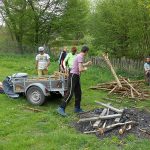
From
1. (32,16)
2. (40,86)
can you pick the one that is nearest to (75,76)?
(40,86)

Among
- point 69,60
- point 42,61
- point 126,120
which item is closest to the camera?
point 126,120

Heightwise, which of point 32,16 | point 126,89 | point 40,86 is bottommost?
point 126,89

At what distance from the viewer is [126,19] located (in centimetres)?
1969

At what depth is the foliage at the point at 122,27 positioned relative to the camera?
19000 millimetres

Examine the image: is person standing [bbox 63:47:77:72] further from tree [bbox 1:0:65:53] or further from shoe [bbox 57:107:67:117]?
tree [bbox 1:0:65:53]

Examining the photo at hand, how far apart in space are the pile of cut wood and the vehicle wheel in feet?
11.8

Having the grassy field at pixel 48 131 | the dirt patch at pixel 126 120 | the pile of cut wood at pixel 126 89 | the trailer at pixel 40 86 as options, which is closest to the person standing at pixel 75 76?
the grassy field at pixel 48 131

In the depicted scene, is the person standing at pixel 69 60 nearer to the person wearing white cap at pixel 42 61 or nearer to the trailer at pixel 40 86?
the trailer at pixel 40 86

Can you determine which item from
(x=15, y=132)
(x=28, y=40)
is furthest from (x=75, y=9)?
(x=15, y=132)

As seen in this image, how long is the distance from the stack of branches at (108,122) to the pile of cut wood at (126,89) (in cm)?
431

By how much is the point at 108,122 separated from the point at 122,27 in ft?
38.1

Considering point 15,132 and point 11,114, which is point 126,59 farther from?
point 15,132

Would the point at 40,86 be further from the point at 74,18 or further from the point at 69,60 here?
the point at 74,18

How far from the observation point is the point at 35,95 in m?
12.0
